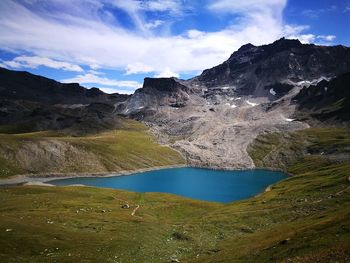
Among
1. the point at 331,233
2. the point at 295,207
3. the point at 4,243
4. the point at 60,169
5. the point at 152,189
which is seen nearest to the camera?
the point at 331,233

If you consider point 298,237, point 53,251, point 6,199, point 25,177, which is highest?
point 298,237

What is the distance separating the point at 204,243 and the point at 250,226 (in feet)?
44.0

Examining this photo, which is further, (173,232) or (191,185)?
(191,185)

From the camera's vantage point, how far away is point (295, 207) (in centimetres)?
7494

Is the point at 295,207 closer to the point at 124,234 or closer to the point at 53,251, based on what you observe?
the point at 124,234

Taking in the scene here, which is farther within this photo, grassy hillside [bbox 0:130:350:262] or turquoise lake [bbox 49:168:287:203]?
turquoise lake [bbox 49:168:287:203]

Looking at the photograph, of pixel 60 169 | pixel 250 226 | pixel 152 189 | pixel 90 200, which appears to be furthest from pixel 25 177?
pixel 250 226

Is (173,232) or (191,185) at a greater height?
(173,232)

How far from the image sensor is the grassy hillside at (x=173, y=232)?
40375mm

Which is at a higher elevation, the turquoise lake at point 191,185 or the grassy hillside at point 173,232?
the grassy hillside at point 173,232

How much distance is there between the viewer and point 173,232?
213ft

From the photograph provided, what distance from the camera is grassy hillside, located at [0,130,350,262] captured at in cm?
4038

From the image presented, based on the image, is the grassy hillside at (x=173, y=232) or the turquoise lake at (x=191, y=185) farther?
the turquoise lake at (x=191, y=185)

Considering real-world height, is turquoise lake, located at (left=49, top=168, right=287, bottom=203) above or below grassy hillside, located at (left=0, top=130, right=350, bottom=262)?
below
